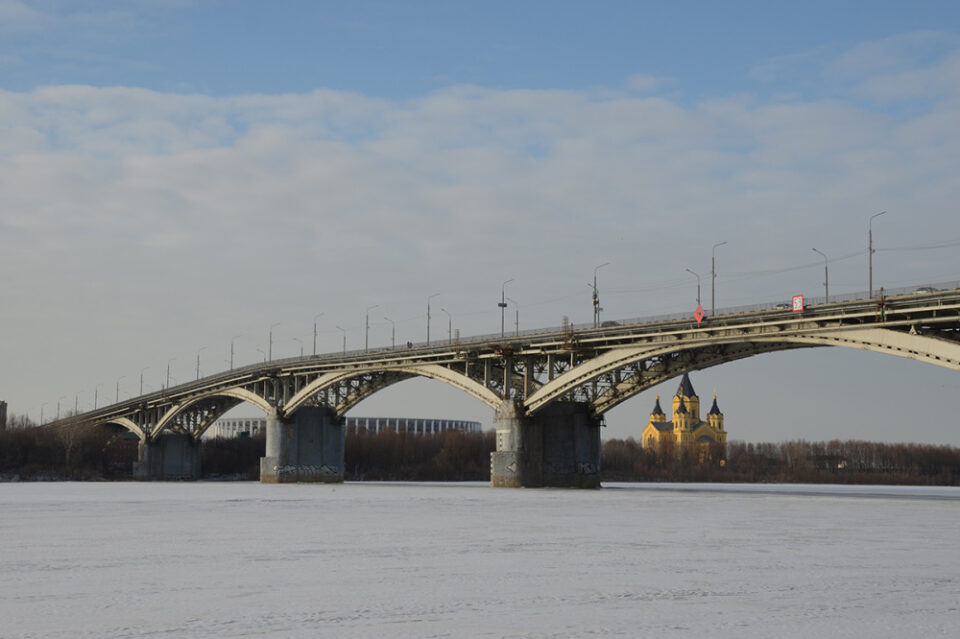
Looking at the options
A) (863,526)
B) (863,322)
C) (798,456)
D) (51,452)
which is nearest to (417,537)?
(863,526)

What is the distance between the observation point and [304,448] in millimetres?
98188

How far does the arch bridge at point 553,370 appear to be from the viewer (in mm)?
49750

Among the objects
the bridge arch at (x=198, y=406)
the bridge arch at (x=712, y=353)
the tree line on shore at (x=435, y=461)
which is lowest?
the tree line on shore at (x=435, y=461)

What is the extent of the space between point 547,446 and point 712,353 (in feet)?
51.8

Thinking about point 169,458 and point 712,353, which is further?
point 169,458

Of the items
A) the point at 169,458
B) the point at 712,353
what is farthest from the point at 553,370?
the point at 169,458

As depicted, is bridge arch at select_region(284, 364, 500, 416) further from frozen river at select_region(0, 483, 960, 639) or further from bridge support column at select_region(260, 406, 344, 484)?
frozen river at select_region(0, 483, 960, 639)

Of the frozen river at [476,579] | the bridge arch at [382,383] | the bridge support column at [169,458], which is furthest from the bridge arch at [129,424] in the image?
the frozen river at [476,579]

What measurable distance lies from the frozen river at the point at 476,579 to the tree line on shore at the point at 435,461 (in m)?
107

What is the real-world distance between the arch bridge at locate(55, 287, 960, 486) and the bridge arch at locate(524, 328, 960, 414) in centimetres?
7

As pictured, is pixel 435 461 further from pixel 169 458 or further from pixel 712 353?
pixel 712 353

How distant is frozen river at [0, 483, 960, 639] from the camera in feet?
43.8

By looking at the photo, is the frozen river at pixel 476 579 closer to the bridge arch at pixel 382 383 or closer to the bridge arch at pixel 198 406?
the bridge arch at pixel 382 383

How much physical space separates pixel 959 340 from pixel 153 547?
1544 inches
